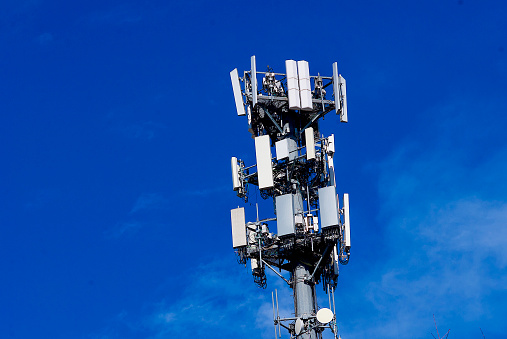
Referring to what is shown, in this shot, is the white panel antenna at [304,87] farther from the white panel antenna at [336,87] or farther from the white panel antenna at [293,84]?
the white panel antenna at [336,87]

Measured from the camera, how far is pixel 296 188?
71688 mm

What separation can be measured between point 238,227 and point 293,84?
11170 mm

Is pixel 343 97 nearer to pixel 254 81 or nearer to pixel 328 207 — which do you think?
pixel 254 81

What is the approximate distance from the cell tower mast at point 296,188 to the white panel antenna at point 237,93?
72 mm

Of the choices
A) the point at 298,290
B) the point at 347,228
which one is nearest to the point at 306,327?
the point at 298,290

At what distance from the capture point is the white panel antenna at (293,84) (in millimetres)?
72125

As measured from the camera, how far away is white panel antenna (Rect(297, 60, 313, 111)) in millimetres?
72500

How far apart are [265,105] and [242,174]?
5.30 metres

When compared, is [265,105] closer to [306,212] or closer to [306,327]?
[306,212]

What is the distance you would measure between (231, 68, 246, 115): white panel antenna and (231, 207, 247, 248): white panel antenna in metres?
7.20

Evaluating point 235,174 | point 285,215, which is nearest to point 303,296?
point 285,215

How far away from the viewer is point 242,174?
239 feet

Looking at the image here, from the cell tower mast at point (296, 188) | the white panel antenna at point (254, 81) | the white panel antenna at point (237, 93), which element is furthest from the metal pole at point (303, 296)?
the white panel antenna at point (254, 81)

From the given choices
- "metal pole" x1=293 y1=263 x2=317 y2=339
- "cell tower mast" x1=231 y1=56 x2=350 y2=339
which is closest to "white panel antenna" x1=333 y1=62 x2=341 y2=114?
"cell tower mast" x1=231 y1=56 x2=350 y2=339
